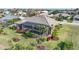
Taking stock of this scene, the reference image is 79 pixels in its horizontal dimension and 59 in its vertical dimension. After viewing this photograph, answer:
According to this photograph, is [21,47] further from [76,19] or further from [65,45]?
[76,19]

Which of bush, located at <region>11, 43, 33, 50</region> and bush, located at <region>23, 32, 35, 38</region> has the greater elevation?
bush, located at <region>23, 32, 35, 38</region>

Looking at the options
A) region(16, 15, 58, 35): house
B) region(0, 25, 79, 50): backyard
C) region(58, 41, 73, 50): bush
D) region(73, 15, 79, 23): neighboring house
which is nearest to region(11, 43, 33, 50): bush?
region(0, 25, 79, 50): backyard

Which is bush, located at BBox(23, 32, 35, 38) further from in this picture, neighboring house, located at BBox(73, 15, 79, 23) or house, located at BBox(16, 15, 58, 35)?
neighboring house, located at BBox(73, 15, 79, 23)

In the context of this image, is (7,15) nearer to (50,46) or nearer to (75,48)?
(50,46)

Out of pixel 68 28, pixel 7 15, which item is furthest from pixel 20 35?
pixel 68 28

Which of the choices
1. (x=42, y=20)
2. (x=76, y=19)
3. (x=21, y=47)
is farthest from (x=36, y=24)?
(x=76, y=19)

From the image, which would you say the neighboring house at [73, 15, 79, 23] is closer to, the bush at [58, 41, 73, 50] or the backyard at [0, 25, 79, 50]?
the backyard at [0, 25, 79, 50]

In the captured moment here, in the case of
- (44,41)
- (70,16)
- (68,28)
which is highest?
(70,16)

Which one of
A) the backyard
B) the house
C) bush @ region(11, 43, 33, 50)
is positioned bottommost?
bush @ region(11, 43, 33, 50)
